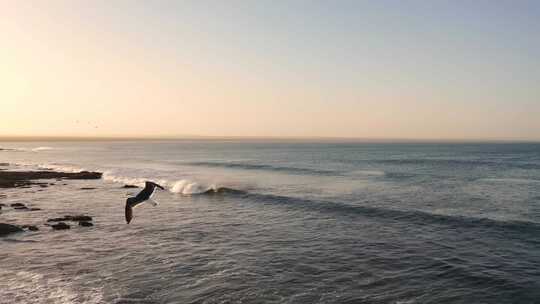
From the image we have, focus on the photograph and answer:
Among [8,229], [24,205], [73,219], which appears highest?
[8,229]

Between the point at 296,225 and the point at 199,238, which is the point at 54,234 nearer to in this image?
the point at 199,238

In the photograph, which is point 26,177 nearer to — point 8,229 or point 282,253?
point 8,229

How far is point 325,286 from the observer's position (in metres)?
18.6

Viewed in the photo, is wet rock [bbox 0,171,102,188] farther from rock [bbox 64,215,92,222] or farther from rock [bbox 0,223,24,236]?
rock [bbox 0,223,24,236]

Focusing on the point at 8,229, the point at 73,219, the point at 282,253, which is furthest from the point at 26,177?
the point at 282,253

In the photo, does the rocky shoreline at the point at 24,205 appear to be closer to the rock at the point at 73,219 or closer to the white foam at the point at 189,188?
the rock at the point at 73,219

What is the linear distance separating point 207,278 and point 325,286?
5.24 meters

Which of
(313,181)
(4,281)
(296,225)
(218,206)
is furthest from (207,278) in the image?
(313,181)

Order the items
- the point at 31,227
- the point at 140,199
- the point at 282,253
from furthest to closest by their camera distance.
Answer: the point at 31,227 → the point at 282,253 → the point at 140,199

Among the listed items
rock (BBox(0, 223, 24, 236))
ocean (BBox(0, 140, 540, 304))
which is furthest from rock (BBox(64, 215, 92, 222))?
rock (BBox(0, 223, 24, 236))

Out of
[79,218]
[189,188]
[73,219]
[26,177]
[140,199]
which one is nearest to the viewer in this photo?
[140,199]

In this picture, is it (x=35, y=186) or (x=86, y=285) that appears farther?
(x=35, y=186)

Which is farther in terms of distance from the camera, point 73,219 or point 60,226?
point 73,219

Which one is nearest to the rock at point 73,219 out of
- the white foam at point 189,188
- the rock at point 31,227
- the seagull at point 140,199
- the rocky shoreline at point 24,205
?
the rocky shoreline at point 24,205
